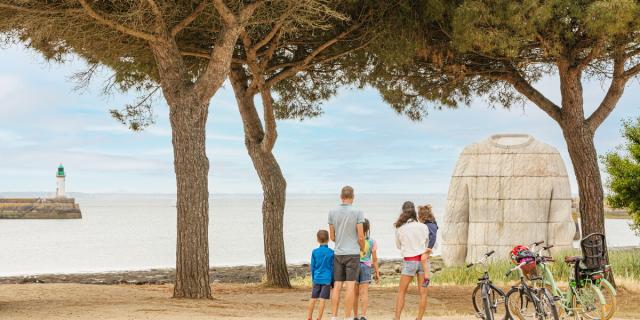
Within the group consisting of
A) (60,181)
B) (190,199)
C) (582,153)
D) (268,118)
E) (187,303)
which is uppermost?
(60,181)

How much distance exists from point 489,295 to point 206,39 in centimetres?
928

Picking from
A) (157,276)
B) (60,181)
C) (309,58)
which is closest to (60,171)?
(60,181)

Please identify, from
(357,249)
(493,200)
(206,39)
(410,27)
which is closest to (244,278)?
(493,200)

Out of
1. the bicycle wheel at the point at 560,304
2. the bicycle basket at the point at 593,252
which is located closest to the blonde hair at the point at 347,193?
the bicycle wheel at the point at 560,304

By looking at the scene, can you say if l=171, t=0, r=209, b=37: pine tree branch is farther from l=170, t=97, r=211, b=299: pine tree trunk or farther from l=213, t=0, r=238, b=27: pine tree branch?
l=170, t=97, r=211, b=299: pine tree trunk

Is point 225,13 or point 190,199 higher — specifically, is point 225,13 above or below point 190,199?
above

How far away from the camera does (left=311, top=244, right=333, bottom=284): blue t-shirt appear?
9938mm

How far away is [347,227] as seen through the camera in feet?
32.0

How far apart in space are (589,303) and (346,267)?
3.01m

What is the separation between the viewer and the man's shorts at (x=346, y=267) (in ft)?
32.2

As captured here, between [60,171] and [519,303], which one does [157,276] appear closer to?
[519,303]

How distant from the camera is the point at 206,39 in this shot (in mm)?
17156

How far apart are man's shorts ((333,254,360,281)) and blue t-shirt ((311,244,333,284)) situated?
0.20 ft

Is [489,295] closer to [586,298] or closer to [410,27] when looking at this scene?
[586,298]
